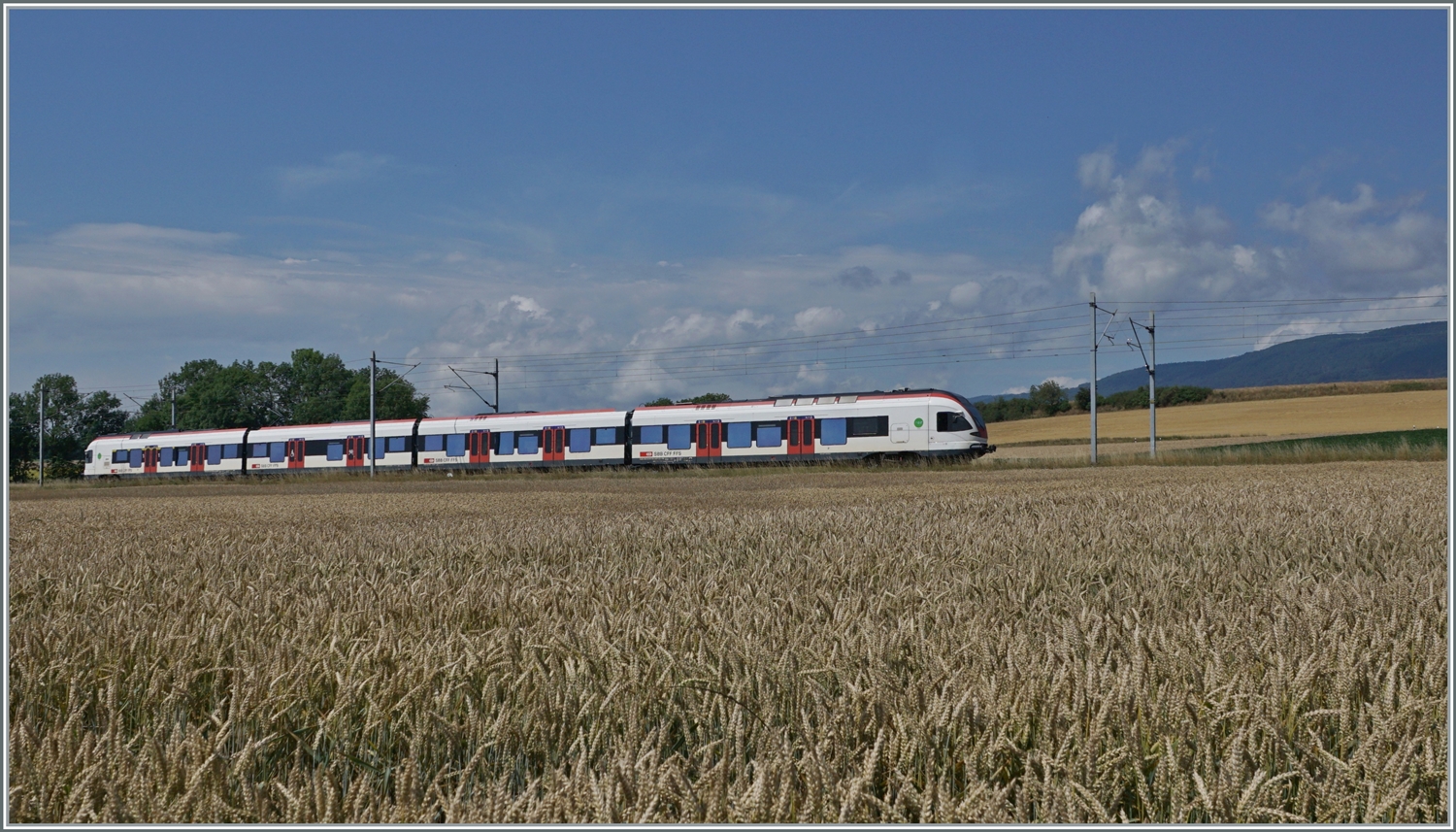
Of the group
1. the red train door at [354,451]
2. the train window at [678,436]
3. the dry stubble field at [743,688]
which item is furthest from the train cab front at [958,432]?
the dry stubble field at [743,688]

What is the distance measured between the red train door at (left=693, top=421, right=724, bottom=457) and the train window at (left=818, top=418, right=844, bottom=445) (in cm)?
368

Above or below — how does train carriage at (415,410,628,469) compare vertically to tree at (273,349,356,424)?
below

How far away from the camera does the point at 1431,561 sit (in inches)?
177

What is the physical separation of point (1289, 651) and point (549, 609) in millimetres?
2151

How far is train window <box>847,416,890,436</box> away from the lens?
117ft

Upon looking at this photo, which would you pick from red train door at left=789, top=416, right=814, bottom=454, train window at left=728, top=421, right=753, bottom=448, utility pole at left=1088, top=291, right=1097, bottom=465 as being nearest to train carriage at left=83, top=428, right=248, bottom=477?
train window at left=728, top=421, right=753, bottom=448

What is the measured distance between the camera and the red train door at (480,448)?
136 feet

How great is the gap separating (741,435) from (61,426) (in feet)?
235

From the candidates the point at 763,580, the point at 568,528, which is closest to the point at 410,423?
the point at 568,528

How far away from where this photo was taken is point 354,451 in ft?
149

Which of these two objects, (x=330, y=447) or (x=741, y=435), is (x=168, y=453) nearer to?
(x=330, y=447)

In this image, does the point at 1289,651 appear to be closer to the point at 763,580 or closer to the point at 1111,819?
the point at 1111,819

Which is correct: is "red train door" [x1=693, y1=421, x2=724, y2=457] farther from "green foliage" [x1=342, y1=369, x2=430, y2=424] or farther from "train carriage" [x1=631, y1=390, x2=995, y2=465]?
"green foliage" [x1=342, y1=369, x2=430, y2=424]

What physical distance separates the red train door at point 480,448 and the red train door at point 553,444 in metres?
2.56
